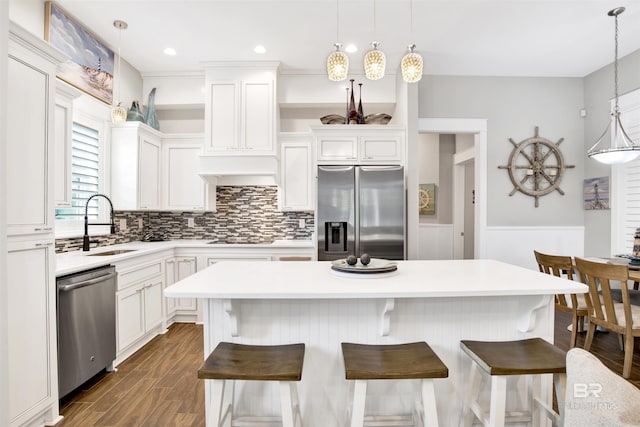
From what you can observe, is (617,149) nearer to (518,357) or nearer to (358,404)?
(518,357)

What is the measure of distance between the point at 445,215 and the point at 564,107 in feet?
7.36

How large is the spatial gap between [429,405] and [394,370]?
0.21m

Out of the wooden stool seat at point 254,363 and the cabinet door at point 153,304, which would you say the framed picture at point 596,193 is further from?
the cabinet door at point 153,304

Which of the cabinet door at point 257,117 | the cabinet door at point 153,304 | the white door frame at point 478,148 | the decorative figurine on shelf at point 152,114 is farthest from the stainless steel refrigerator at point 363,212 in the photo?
the decorative figurine on shelf at point 152,114

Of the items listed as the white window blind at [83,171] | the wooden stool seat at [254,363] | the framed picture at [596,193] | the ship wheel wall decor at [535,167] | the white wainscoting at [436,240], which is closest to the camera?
the wooden stool seat at [254,363]

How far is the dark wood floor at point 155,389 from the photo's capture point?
1979 millimetres

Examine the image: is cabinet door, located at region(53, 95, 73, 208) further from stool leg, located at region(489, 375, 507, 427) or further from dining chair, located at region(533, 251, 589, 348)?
dining chair, located at region(533, 251, 589, 348)

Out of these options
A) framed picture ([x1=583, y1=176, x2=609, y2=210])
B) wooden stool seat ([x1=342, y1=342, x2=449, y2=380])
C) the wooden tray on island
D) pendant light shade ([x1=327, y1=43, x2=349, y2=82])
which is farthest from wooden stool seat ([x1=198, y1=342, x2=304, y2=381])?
framed picture ([x1=583, y1=176, x2=609, y2=210])

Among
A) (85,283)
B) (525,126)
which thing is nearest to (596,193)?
(525,126)

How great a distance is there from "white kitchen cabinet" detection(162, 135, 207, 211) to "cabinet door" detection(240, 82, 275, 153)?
63cm

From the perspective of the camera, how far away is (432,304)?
66.6 inches

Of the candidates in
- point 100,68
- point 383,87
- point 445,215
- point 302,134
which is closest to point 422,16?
point 383,87

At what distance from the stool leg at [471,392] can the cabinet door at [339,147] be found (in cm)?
256

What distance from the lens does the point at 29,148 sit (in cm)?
178
